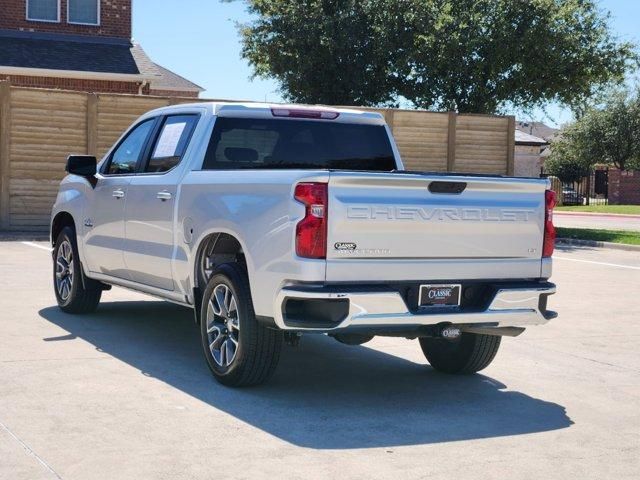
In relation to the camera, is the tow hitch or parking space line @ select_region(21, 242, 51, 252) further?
parking space line @ select_region(21, 242, 51, 252)

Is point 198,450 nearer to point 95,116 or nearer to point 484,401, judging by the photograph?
point 484,401

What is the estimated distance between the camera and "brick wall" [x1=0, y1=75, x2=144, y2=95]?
2839 centimetres

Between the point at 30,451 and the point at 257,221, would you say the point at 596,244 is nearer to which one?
the point at 257,221

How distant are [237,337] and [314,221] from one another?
3.74 ft

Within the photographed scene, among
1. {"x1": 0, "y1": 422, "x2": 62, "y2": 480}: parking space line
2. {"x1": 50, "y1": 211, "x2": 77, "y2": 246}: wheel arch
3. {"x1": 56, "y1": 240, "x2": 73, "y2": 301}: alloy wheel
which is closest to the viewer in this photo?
{"x1": 0, "y1": 422, "x2": 62, "y2": 480}: parking space line

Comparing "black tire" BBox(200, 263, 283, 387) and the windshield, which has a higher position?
the windshield

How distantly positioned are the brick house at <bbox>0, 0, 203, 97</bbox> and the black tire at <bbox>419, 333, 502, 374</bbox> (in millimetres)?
21680

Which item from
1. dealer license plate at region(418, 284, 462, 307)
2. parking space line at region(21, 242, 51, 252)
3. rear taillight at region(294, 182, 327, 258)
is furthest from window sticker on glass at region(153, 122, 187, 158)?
parking space line at region(21, 242, 51, 252)

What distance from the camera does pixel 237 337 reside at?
710 centimetres

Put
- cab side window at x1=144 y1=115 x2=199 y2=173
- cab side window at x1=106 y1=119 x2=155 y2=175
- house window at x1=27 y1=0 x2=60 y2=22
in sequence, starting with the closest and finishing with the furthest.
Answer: cab side window at x1=144 y1=115 x2=199 y2=173
cab side window at x1=106 y1=119 x2=155 y2=175
house window at x1=27 y1=0 x2=60 y2=22

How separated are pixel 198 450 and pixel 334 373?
239 centimetres

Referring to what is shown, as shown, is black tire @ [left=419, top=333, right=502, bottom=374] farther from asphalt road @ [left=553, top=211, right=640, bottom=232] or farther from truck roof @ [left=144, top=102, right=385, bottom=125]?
asphalt road @ [left=553, top=211, right=640, bottom=232]

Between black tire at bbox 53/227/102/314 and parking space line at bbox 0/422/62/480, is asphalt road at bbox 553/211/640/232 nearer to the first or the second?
black tire at bbox 53/227/102/314

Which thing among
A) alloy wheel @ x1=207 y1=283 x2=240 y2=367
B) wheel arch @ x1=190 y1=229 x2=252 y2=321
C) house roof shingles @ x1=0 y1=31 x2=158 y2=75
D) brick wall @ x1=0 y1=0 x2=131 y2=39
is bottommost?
alloy wheel @ x1=207 y1=283 x2=240 y2=367
